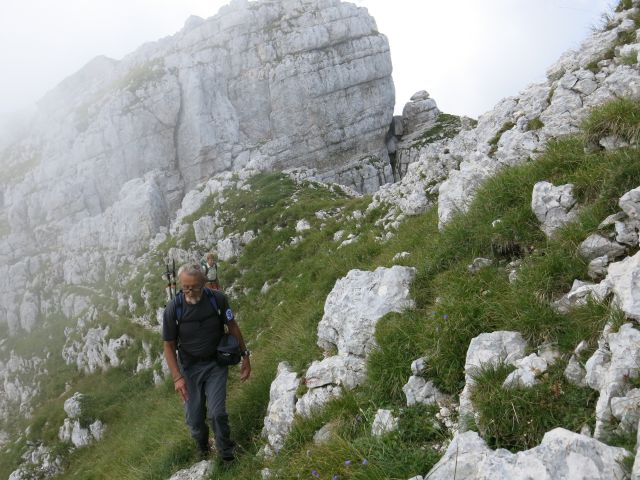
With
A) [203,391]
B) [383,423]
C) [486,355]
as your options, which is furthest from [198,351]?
[486,355]

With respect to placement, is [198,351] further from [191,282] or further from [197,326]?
[191,282]

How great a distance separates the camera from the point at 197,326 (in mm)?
6629

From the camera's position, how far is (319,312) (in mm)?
9023

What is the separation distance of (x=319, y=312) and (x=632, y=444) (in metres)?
6.55

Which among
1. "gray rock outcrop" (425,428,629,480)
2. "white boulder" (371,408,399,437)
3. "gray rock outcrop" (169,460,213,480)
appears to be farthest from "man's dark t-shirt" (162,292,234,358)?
"gray rock outcrop" (425,428,629,480)

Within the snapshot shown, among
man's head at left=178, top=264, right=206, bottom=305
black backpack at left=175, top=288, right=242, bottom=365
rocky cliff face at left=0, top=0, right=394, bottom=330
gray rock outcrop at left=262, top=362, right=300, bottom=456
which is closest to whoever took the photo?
gray rock outcrop at left=262, top=362, right=300, bottom=456

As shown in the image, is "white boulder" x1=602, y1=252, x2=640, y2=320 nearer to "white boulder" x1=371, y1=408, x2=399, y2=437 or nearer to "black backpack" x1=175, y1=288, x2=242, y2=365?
"white boulder" x1=371, y1=408, x2=399, y2=437

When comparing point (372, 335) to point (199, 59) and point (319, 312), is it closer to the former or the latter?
point (319, 312)

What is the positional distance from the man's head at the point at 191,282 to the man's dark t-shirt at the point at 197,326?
0.11m

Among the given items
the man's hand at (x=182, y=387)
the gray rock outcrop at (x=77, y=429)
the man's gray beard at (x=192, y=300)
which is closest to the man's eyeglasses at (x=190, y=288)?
the man's gray beard at (x=192, y=300)

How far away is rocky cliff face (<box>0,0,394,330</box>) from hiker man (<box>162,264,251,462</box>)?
46.6 metres

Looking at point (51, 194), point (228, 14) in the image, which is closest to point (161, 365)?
point (51, 194)

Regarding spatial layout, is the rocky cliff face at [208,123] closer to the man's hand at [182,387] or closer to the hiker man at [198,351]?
the hiker man at [198,351]

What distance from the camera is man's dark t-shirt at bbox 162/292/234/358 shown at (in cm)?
655
